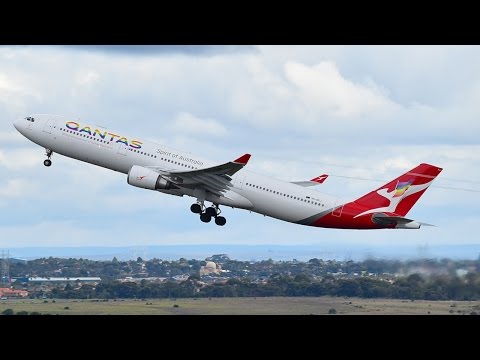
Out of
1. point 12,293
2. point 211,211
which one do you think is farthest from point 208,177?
point 12,293

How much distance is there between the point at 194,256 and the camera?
235 ft

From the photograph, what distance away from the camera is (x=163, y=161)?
48406mm

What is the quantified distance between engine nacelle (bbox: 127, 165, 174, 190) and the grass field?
688 centimetres

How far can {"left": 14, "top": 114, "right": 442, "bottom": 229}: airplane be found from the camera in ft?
158

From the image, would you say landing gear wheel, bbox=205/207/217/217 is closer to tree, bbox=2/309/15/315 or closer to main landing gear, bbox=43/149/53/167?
main landing gear, bbox=43/149/53/167

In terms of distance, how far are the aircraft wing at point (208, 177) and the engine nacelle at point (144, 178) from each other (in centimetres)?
37

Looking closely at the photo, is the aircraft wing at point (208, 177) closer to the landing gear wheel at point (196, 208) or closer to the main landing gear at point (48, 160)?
the landing gear wheel at point (196, 208)

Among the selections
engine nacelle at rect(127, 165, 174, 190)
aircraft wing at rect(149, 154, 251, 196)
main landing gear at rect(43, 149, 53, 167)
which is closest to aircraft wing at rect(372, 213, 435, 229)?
aircraft wing at rect(149, 154, 251, 196)

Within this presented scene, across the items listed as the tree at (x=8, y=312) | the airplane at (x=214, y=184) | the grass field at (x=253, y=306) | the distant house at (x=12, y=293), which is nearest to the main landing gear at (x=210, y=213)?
the airplane at (x=214, y=184)

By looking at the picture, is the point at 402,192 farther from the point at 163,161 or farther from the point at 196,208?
the point at 163,161

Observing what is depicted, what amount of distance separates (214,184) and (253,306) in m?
7.54

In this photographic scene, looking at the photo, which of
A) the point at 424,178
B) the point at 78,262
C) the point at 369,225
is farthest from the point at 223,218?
the point at 78,262

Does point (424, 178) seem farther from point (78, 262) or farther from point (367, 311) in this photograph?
point (78, 262)
